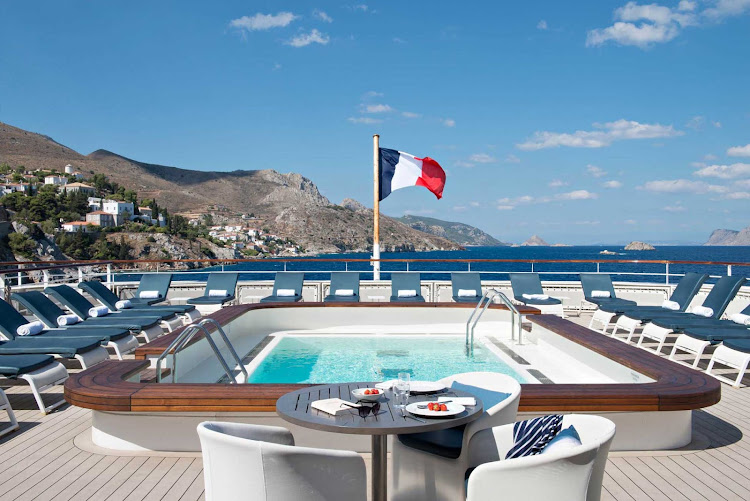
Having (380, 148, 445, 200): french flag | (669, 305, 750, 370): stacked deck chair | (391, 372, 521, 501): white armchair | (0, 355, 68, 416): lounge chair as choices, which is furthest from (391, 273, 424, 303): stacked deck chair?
(391, 372, 521, 501): white armchair

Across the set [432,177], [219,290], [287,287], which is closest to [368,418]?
[287,287]

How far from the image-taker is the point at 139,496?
2.48 m

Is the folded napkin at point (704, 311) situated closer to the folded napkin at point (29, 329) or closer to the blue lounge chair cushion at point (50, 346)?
the blue lounge chair cushion at point (50, 346)

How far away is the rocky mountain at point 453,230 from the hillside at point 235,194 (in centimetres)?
3126

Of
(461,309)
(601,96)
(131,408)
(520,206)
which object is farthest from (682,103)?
(131,408)

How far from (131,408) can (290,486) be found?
5.29 feet

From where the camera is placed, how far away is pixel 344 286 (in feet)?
27.3

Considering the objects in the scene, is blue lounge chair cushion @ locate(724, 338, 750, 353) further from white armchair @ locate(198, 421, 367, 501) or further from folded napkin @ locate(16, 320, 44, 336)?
folded napkin @ locate(16, 320, 44, 336)

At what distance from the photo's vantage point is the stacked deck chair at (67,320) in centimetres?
532

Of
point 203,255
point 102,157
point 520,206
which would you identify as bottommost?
point 203,255

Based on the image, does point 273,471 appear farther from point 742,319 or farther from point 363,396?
point 742,319

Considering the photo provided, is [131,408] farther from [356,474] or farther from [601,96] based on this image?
[601,96]

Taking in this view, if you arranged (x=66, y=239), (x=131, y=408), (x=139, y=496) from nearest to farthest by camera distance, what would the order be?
1. (x=139, y=496)
2. (x=131, y=408)
3. (x=66, y=239)

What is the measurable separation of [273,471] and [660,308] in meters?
6.30
